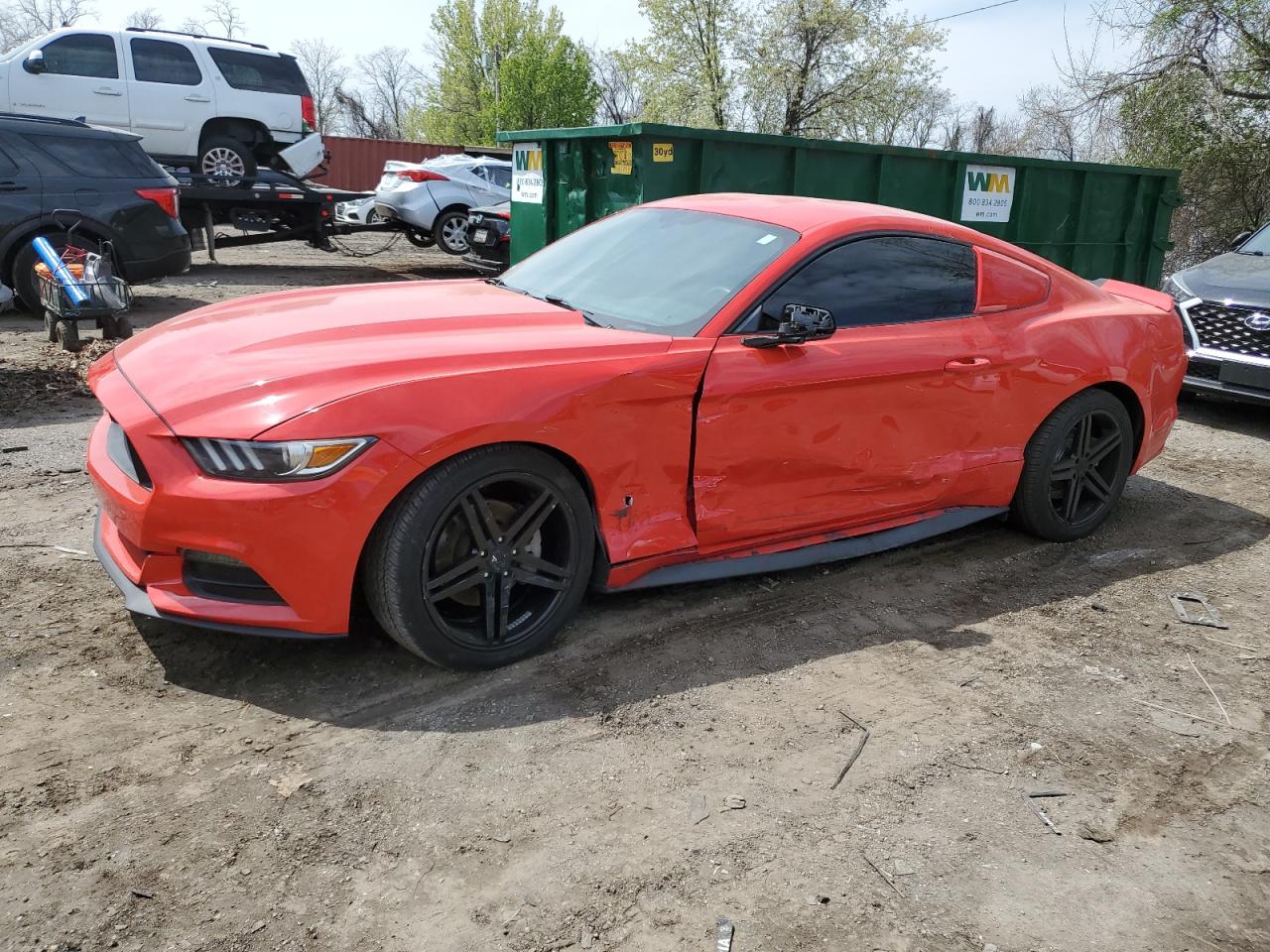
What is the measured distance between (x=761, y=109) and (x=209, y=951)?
34203 mm

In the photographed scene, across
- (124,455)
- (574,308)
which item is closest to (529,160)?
(574,308)

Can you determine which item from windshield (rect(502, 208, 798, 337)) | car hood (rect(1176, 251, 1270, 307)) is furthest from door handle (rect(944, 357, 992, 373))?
car hood (rect(1176, 251, 1270, 307))

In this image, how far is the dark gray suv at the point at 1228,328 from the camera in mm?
7582

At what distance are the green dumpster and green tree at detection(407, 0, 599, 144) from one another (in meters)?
33.3

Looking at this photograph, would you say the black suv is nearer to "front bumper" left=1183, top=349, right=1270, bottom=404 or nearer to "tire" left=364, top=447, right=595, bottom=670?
"tire" left=364, top=447, right=595, bottom=670

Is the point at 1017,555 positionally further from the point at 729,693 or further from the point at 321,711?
the point at 321,711

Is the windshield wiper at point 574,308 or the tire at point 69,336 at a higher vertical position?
the windshield wiper at point 574,308

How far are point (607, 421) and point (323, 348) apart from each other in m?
0.96

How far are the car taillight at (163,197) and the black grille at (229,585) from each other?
8356 millimetres

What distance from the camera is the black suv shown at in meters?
9.50

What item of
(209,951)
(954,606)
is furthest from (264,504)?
(954,606)

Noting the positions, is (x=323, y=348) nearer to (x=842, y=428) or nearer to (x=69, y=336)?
(x=842, y=428)

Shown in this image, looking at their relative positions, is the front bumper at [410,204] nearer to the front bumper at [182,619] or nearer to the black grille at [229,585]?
the front bumper at [182,619]

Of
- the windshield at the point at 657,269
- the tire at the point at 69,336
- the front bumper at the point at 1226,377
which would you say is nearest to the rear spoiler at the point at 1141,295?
the front bumper at the point at 1226,377
